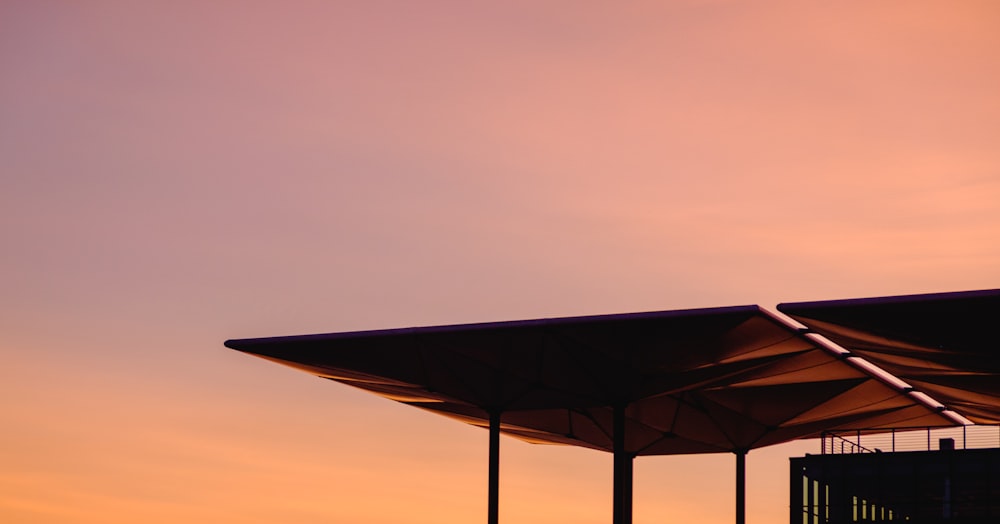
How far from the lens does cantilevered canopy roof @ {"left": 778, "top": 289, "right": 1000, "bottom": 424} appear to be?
3031cm

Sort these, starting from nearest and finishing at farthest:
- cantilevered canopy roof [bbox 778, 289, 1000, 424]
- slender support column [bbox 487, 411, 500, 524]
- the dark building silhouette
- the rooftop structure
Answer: cantilevered canopy roof [bbox 778, 289, 1000, 424] → the rooftop structure → slender support column [bbox 487, 411, 500, 524] → the dark building silhouette

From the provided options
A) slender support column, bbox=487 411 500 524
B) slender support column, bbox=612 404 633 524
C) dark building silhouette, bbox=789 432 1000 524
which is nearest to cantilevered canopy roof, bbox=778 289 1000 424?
slender support column, bbox=612 404 633 524

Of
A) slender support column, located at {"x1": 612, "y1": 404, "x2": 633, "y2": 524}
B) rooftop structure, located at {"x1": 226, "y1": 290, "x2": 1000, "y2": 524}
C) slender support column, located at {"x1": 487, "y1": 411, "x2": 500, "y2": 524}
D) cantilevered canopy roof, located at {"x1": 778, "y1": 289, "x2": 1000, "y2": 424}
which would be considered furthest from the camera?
slender support column, located at {"x1": 487, "y1": 411, "x2": 500, "y2": 524}

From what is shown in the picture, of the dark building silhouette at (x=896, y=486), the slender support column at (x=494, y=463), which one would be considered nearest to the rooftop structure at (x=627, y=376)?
the slender support column at (x=494, y=463)

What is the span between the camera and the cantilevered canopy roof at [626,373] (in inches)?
1432

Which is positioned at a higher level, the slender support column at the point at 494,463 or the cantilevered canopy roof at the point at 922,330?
the cantilevered canopy roof at the point at 922,330

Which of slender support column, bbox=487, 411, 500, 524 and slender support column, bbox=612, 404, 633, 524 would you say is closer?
slender support column, bbox=612, 404, 633, 524

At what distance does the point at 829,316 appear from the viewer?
31.9 meters

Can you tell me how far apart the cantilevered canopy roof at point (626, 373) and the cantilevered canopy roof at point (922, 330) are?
1756 mm

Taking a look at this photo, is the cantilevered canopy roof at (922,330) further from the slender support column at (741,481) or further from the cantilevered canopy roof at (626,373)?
the slender support column at (741,481)

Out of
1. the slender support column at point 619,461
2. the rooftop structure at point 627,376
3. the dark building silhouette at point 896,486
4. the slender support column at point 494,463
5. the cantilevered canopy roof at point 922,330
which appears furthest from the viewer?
the dark building silhouette at point 896,486

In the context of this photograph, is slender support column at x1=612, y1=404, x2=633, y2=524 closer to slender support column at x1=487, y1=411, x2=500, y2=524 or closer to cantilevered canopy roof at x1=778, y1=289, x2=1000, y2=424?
slender support column at x1=487, y1=411, x2=500, y2=524

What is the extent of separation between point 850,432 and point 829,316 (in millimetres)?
22196

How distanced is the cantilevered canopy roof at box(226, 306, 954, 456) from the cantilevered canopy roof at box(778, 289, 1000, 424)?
5.76 ft
